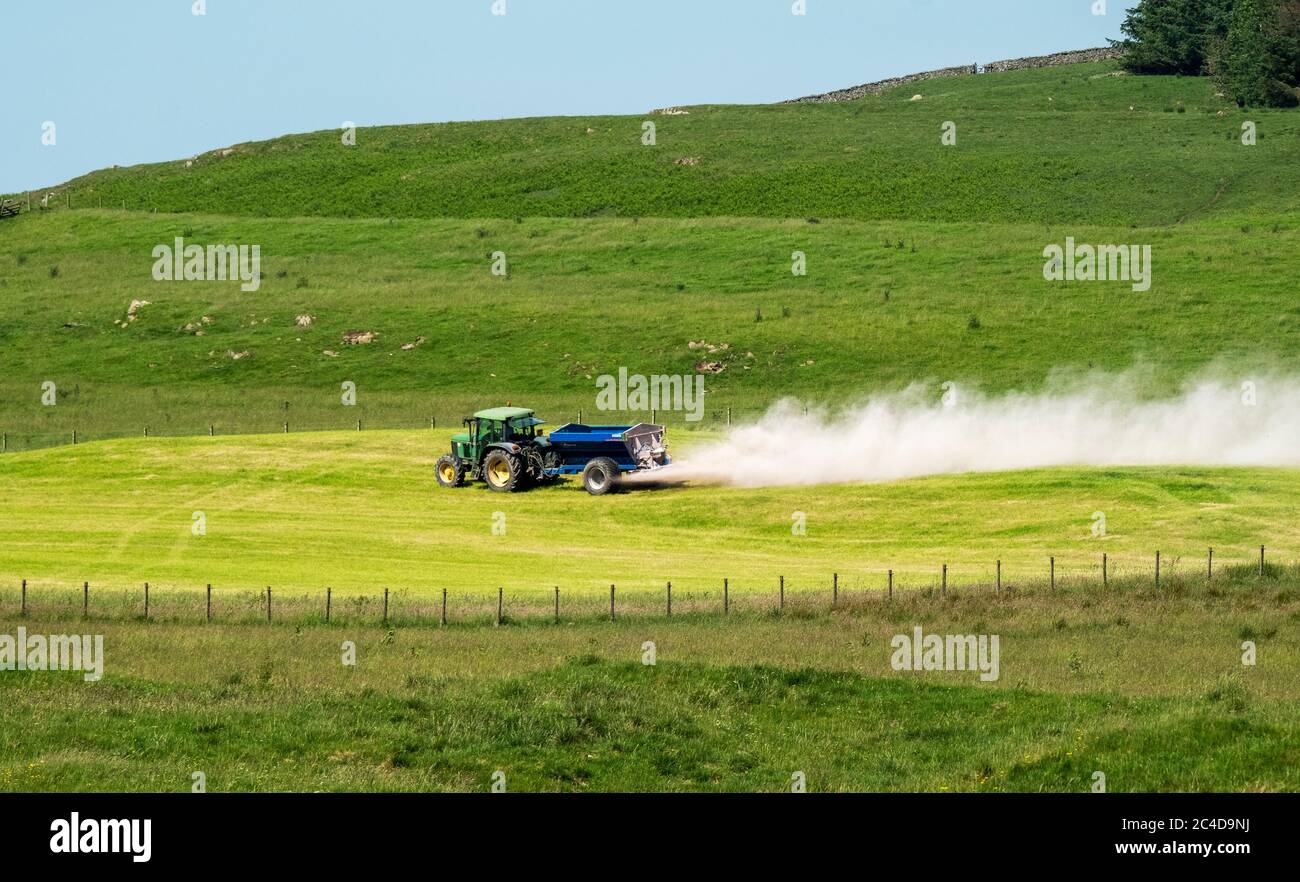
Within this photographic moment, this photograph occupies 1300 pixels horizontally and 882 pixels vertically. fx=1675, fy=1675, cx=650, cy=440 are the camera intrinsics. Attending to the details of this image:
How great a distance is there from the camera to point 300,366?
300 ft

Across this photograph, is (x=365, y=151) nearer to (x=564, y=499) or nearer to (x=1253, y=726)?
(x=564, y=499)

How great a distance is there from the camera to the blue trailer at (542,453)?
5588 centimetres

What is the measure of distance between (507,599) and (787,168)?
97332mm

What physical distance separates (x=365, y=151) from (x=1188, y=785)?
452 ft

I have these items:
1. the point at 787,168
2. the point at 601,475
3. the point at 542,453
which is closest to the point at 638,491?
the point at 601,475

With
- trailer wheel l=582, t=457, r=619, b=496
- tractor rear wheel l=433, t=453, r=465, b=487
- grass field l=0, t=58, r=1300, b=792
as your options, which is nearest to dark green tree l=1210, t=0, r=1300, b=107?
grass field l=0, t=58, r=1300, b=792

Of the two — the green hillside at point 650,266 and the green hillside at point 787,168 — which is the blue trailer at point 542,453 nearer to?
the green hillside at point 650,266

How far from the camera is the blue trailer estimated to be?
5588 cm

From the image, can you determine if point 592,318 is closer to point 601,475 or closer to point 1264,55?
point 601,475

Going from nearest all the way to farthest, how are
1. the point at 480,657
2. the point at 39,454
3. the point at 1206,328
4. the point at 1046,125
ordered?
the point at 480,657 → the point at 39,454 → the point at 1206,328 → the point at 1046,125

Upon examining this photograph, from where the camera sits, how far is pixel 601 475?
55.8 metres

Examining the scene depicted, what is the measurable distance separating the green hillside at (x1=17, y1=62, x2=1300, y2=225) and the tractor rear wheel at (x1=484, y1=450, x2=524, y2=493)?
6621 cm
